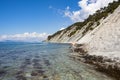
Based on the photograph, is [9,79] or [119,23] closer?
[9,79]

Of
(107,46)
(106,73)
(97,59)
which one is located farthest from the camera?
(107,46)

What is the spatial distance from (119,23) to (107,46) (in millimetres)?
8110

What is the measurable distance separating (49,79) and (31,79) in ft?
5.92

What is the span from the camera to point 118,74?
69.8 feet

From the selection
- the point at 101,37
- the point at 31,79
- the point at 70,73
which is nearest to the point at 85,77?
the point at 70,73

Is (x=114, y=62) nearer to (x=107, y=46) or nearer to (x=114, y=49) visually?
(x=114, y=49)

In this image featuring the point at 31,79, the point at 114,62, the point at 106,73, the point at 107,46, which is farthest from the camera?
the point at 107,46

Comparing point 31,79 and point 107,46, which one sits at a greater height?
point 107,46

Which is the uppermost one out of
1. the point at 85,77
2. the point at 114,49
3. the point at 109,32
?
the point at 109,32

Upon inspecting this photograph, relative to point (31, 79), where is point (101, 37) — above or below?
above

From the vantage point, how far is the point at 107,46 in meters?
34.7

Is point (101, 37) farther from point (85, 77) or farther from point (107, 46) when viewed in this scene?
point (85, 77)

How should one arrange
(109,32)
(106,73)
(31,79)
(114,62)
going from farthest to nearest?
(109,32) < (114,62) < (106,73) < (31,79)

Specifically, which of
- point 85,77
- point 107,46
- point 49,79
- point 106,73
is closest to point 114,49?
point 107,46
